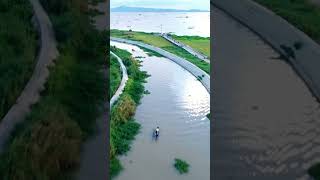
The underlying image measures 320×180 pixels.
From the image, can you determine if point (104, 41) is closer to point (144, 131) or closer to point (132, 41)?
point (144, 131)

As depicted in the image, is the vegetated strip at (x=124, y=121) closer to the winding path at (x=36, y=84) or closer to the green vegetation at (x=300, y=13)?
the winding path at (x=36, y=84)

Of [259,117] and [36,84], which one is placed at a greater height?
[36,84]

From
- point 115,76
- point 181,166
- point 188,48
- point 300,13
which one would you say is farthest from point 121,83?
point 188,48

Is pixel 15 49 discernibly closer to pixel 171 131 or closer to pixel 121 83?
pixel 171 131

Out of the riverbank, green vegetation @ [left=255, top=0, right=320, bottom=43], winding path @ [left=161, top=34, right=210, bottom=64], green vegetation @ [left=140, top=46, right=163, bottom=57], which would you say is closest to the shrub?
green vegetation @ [left=255, top=0, right=320, bottom=43]

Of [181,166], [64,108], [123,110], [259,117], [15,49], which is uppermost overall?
[15,49]

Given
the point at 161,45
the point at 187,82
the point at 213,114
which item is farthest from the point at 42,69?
the point at 161,45

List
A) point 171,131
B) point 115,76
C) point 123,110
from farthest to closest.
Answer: point 115,76
point 123,110
point 171,131

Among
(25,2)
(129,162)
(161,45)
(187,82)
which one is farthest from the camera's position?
(161,45)
